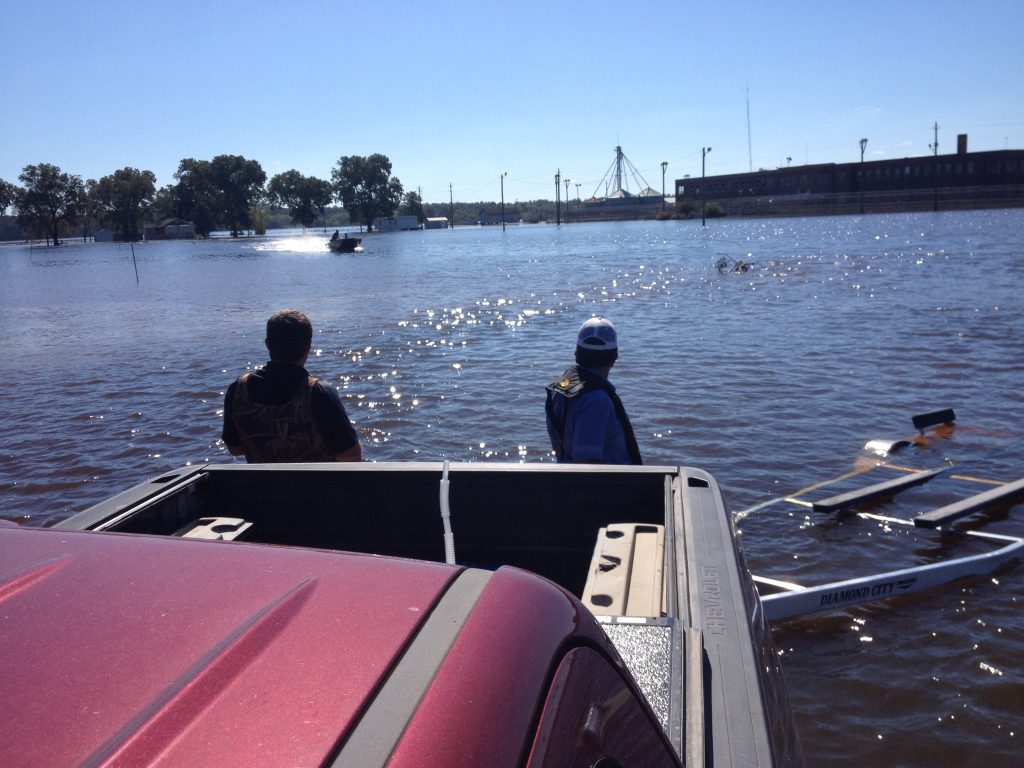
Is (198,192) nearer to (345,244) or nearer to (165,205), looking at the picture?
(165,205)

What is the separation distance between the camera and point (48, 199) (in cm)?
12394

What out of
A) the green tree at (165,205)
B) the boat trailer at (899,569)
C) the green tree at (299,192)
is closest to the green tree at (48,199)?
the green tree at (165,205)

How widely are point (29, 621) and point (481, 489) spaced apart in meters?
2.47

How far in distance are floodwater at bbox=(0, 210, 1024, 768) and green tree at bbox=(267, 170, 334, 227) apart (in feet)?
474

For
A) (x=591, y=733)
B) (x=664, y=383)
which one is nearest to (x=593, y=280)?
(x=664, y=383)

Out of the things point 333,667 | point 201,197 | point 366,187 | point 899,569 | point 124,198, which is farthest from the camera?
point 366,187

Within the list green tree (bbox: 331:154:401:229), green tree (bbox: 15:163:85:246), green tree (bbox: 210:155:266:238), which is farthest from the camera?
green tree (bbox: 331:154:401:229)

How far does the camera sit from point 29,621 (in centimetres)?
119

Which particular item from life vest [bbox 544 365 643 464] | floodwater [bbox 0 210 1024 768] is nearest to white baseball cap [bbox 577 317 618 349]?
life vest [bbox 544 365 643 464]

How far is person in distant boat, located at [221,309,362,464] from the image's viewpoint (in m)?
4.50

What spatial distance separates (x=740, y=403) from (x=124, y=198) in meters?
143

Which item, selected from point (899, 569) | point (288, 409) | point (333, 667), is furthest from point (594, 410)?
point (333, 667)

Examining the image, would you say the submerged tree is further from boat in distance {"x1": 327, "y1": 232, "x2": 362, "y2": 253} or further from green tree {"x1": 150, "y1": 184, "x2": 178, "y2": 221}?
boat in distance {"x1": 327, "y1": 232, "x2": 362, "y2": 253}

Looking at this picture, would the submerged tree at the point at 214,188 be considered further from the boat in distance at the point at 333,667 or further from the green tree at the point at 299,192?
the boat in distance at the point at 333,667
